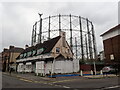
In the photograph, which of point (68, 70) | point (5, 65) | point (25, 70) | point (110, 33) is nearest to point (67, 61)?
point (68, 70)

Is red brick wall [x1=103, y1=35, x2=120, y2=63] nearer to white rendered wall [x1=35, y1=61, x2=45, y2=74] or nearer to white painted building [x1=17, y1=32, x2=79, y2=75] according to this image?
white painted building [x1=17, y1=32, x2=79, y2=75]

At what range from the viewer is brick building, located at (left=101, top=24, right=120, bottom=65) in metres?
29.5

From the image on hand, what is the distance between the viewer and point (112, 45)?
31.4 m

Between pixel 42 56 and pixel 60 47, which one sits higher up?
pixel 60 47

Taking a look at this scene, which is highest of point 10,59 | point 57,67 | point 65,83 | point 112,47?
point 112,47

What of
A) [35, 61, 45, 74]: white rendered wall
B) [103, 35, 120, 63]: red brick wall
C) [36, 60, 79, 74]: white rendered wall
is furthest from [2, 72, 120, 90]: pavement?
[103, 35, 120, 63]: red brick wall

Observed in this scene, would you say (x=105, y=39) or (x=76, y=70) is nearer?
(x=76, y=70)

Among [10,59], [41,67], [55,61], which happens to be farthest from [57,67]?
[10,59]

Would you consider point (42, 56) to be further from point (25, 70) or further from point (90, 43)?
point (90, 43)

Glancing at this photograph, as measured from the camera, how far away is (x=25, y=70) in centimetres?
3216

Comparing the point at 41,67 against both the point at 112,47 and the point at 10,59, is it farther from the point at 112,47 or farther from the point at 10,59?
the point at 10,59

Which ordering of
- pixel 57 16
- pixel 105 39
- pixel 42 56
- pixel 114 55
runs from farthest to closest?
pixel 57 16, pixel 105 39, pixel 114 55, pixel 42 56

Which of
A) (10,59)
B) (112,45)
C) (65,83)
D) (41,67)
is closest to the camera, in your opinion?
(65,83)

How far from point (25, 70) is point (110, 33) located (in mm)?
25102
